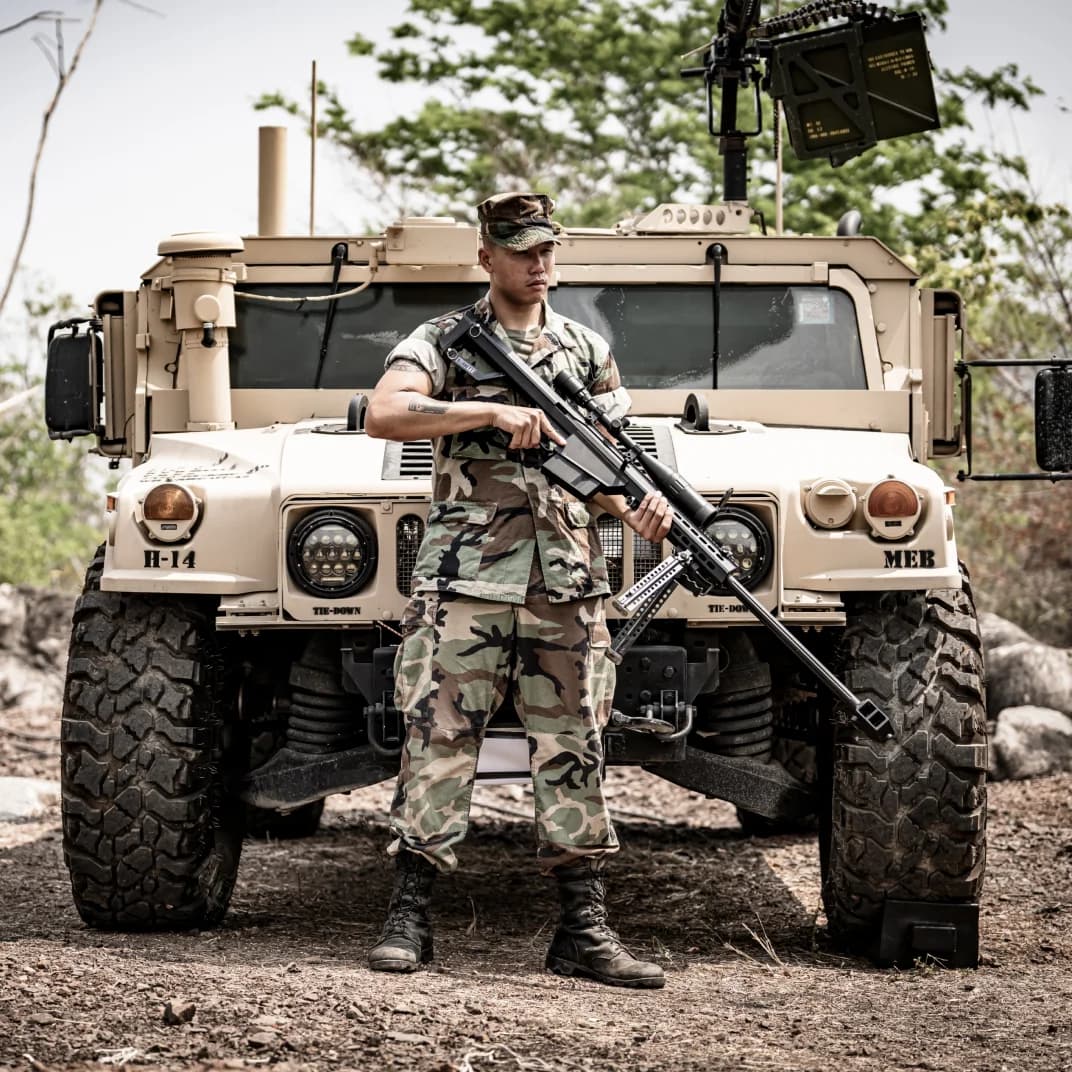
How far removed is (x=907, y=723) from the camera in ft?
15.6

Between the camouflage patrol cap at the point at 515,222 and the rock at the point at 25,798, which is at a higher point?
the camouflage patrol cap at the point at 515,222

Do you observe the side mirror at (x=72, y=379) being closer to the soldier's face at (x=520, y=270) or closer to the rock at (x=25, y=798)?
the soldier's face at (x=520, y=270)

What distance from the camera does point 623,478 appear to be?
4402 millimetres

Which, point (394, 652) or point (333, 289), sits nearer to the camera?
point (394, 652)

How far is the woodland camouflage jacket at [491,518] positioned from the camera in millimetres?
4398

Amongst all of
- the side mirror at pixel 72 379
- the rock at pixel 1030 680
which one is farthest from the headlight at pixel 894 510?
the rock at pixel 1030 680

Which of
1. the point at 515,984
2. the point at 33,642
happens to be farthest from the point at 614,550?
the point at 33,642

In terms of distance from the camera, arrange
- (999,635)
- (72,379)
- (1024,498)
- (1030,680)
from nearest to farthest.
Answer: (72,379)
(1030,680)
(999,635)
(1024,498)

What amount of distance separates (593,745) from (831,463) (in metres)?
1.02

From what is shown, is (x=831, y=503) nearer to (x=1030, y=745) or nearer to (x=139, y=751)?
(x=139, y=751)

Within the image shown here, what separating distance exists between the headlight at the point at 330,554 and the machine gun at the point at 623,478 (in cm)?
55

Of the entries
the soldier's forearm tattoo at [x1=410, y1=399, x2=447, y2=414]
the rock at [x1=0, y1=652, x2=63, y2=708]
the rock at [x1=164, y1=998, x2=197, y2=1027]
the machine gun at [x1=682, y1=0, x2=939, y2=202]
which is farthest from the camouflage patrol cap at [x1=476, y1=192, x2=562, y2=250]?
the rock at [x1=0, y1=652, x2=63, y2=708]

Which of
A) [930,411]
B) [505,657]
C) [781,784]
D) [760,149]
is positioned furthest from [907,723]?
[760,149]

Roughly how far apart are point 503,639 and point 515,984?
763 millimetres
